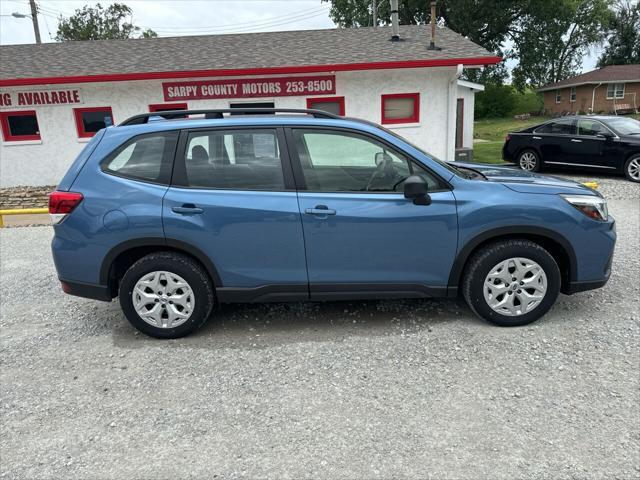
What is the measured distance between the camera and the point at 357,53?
11.8m

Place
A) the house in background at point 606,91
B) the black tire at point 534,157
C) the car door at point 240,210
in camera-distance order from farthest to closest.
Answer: the house in background at point 606,91 < the black tire at point 534,157 < the car door at point 240,210

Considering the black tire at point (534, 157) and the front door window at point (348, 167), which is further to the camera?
the black tire at point (534, 157)

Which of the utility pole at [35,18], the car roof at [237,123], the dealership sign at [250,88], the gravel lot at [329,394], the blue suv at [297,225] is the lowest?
the gravel lot at [329,394]

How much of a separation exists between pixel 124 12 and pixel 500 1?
35.2 m

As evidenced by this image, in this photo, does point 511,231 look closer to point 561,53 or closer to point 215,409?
point 215,409

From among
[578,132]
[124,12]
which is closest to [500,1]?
[578,132]

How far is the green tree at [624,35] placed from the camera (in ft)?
155

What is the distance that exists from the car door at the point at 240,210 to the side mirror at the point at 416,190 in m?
0.87

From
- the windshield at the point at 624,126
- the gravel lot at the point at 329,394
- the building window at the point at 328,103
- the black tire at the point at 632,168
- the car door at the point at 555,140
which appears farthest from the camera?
the car door at the point at 555,140

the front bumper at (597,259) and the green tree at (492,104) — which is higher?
the green tree at (492,104)

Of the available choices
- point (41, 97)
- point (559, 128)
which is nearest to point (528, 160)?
point (559, 128)

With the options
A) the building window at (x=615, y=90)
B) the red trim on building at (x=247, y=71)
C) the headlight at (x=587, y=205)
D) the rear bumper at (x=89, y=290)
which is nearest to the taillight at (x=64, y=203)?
the rear bumper at (x=89, y=290)

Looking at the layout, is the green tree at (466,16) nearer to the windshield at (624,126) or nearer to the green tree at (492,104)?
the green tree at (492,104)

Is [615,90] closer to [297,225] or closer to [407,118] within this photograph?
[407,118]
